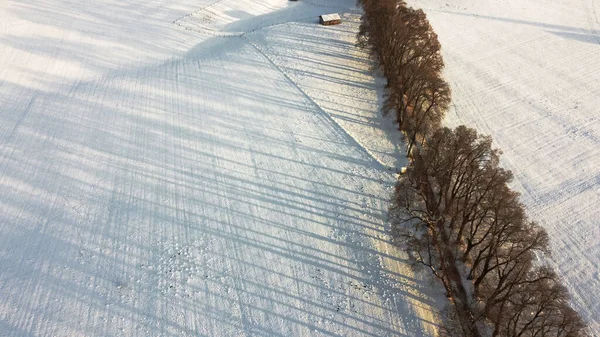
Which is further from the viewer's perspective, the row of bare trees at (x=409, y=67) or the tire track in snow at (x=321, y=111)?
the tire track in snow at (x=321, y=111)

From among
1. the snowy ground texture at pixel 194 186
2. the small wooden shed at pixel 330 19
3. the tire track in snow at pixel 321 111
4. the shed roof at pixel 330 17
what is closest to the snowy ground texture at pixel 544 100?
the snowy ground texture at pixel 194 186

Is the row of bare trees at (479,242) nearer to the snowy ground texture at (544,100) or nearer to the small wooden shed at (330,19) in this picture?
the snowy ground texture at (544,100)

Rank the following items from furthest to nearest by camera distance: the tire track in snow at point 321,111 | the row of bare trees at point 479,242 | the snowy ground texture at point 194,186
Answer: the tire track in snow at point 321,111
the snowy ground texture at point 194,186
the row of bare trees at point 479,242

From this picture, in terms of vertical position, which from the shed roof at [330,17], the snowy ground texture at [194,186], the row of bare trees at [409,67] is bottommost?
the snowy ground texture at [194,186]

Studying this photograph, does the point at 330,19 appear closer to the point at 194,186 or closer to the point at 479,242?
the point at 194,186

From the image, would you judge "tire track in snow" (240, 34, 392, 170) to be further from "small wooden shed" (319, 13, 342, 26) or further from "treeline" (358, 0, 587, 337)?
"small wooden shed" (319, 13, 342, 26)

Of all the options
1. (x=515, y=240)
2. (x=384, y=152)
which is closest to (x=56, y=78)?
(x=384, y=152)
